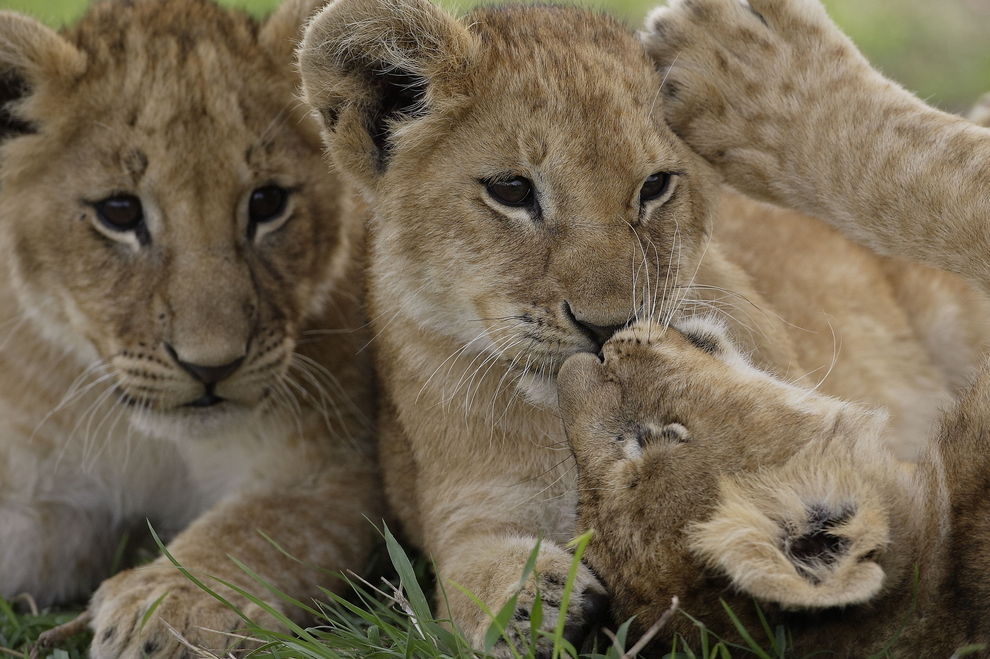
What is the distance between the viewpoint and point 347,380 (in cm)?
395

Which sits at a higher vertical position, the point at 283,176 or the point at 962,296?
the point at 283,176

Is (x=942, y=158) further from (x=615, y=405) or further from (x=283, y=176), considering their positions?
(x=283, y=176)

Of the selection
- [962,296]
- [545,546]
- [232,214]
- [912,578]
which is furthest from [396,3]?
[962,296]

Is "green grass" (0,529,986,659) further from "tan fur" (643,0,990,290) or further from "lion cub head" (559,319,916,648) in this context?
"tan fur" (643,0,990,290)

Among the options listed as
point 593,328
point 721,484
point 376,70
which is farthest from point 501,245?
point 721,484

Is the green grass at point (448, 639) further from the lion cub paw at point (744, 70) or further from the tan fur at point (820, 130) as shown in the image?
the lion cub paw at point (744, 70)

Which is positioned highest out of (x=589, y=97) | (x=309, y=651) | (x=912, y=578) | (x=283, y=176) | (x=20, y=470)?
(x=589, y=97)

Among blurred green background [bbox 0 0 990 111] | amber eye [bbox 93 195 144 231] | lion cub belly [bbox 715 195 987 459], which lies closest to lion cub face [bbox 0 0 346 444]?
amber eye [bbox 93 195 144 231]

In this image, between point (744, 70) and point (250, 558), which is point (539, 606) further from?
point (744, 70)

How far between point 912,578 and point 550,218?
1110mm

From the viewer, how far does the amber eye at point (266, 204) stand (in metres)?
3.59

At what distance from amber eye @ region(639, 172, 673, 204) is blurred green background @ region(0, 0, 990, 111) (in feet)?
12.8

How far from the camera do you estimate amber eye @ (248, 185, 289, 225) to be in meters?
3.59

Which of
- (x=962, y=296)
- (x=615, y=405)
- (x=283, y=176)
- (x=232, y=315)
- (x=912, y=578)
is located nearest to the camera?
(x=912, y=578)
